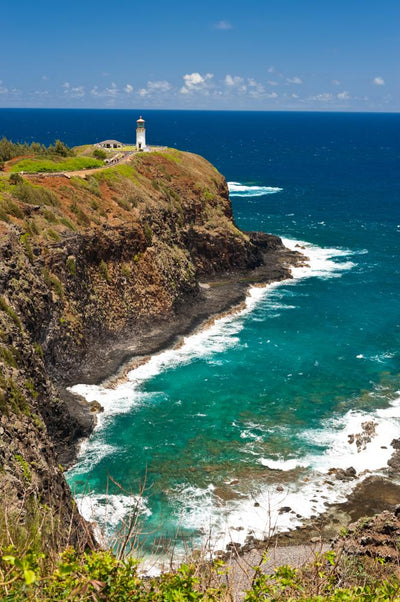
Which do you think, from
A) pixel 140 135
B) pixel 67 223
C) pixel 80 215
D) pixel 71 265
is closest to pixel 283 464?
pixel 71 265

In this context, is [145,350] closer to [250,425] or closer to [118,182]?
[250,425]

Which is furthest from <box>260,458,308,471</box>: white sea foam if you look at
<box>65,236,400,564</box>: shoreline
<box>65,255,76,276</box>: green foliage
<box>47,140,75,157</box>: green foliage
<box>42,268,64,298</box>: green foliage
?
<box>47,140,75,157</box>: green foliage

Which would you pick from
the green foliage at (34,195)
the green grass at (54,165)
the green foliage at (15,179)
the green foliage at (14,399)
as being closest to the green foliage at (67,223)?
the green foliage at (34,195)

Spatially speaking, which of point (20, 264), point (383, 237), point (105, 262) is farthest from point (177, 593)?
point (383, 237)

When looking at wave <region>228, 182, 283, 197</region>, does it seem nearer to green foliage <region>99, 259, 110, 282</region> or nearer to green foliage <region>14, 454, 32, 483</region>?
green foliage <region>99, 259, 110, 282</region>

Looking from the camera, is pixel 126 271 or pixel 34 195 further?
pixel 126 271

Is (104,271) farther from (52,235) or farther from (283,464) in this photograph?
(283,464)

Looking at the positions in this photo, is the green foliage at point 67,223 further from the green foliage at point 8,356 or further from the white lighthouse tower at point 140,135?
the white lighthouse tower at point 140,135
